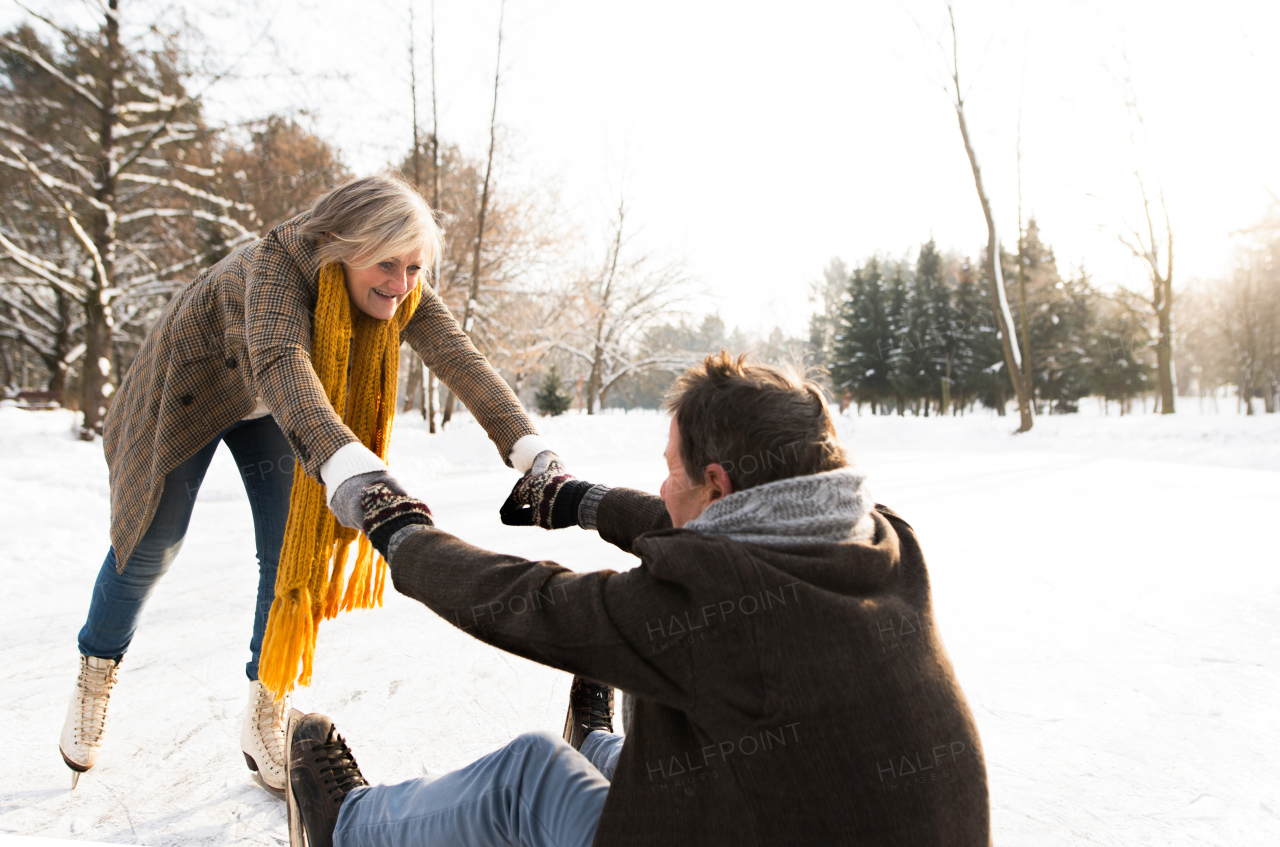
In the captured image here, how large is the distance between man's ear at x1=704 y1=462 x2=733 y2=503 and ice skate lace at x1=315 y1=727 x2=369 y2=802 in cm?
90

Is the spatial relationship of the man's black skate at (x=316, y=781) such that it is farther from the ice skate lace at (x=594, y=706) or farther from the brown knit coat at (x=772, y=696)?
the brown knit coat at (x=772, y=696)

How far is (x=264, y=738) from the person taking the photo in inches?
72.5

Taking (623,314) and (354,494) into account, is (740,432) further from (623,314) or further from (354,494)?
(623,314)

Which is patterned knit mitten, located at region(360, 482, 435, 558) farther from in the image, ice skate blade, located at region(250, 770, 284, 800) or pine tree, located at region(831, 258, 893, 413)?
pine tree, located at region(831, 258, 893, 413)

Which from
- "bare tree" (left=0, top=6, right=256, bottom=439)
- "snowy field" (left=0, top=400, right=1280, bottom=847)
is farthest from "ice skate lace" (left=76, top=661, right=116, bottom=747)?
"bare tree" (left=0, top=6, right=256, bottom=439)

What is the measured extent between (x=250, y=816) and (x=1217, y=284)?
1533 inches

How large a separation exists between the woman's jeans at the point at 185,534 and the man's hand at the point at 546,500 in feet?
2.48

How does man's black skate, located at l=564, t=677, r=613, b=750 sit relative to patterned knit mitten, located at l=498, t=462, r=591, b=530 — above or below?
below

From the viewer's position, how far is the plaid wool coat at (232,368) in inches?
57.8

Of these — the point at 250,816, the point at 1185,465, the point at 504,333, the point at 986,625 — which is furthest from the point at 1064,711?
the point at 504,333

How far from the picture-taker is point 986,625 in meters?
2.81

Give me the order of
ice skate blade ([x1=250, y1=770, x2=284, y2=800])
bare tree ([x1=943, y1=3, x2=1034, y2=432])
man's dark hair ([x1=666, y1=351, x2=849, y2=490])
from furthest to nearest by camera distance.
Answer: bare tree ([x1=943, y1=3, x2=1034, y2=432]), ice skate blade ([x1=250, y1=770, x2=284, y2=800]), man's dark hair ([x1=666, y1=351, x2=849, y2=490])

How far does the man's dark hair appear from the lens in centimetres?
94

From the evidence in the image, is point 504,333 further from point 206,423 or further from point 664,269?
point 206,423
